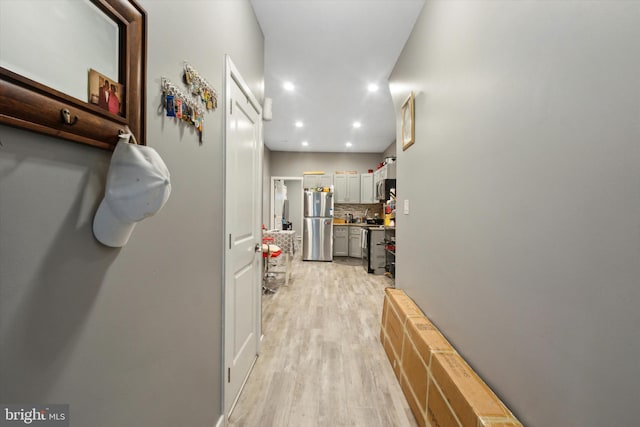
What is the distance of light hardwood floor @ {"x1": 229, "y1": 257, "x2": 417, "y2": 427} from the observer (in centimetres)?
159

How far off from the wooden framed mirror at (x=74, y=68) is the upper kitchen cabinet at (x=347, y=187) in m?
6.07

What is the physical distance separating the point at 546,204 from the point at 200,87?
A: 1.46m

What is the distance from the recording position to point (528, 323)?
0.97 metres

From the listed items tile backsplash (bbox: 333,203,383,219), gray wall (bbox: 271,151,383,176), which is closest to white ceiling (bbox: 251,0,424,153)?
gray wall (bbox: 271,151,383,176)

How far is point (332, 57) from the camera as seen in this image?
282 cm

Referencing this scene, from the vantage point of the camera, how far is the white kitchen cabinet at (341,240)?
654cm

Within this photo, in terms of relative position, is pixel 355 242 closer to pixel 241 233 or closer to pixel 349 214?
pixel 349 214

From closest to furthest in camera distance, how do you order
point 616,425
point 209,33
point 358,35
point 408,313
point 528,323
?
point 616,425 → point 528,323 → point 209,33 → point 408,313 → point 358,35

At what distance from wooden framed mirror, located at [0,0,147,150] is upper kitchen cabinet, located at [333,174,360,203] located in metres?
6.07

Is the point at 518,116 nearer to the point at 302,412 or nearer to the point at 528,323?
the point at 528,323

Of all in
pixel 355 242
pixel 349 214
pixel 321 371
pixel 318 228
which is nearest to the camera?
pixel 321 371

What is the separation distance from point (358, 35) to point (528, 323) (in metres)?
2.60

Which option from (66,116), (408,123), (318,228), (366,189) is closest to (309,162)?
(366,189)

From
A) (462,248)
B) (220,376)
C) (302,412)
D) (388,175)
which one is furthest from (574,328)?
(388,175)
